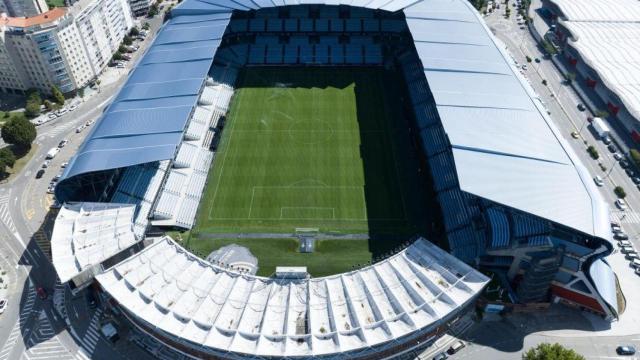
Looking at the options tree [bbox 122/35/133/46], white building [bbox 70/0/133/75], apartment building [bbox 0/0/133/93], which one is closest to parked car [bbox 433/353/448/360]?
apartment building [bbox 0/0/133/93]

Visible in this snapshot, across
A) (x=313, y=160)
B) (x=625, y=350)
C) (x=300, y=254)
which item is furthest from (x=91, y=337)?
(x=625, y=350)

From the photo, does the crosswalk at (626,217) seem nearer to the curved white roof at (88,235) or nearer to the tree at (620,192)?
the tree at (620,192)

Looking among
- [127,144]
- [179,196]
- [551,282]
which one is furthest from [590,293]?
[127,144]

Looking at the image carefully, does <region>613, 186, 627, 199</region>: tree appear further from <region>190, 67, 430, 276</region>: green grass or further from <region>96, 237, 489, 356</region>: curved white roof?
<region>96, 237, 489, 356</region>: curved white roof

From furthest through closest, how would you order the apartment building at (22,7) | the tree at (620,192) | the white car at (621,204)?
the apartment building at (22,7), the tree at (620,192), the white car at (621,204)

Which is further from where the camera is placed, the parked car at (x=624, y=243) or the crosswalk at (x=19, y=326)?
the parked car at (x=624, y=243)

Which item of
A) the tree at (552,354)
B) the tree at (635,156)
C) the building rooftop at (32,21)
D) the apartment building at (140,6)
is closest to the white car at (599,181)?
the tree at (635,156)

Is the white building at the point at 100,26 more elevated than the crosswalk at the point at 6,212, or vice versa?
the white building at the point at 100,26
